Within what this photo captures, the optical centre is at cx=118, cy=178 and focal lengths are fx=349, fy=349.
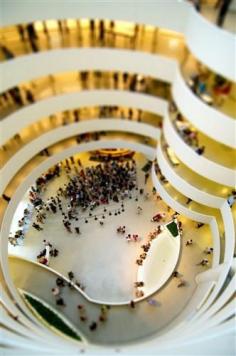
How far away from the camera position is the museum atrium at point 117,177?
44.6 feet

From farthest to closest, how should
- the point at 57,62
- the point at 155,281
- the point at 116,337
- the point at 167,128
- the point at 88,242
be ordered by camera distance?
1. the point at 88,242
2. the point at 155,281
3. the point at 116,337
4. the point at 167,128
5. the point at 57,62

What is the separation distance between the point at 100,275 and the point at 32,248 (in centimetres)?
506

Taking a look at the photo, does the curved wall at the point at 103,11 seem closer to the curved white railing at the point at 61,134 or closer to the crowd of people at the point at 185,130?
the crowd of people at the point at 185,130

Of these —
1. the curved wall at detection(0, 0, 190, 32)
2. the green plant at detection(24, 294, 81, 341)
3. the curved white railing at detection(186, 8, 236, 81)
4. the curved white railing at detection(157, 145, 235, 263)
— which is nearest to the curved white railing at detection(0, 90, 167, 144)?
the curved white railing at detection(157, 145, 235, 263)

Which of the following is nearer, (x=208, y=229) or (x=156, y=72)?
(x=156, y=72)

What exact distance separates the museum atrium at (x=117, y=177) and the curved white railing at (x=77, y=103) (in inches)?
2.6

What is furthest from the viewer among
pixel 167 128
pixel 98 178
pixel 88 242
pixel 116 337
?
Result: pixel 98 178

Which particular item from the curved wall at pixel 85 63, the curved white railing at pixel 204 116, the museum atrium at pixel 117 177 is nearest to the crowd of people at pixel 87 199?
the museum atrium at pixel 117 177

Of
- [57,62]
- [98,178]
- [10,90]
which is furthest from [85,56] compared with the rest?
[98,178]

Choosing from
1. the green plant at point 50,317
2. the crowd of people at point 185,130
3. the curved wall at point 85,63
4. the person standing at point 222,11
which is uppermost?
the curved wall at point 85,63

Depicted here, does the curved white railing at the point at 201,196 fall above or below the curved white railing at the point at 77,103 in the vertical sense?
below

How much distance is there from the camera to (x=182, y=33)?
14297 mm

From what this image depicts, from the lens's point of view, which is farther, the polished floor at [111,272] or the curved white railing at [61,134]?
the polished floor at [111,272]

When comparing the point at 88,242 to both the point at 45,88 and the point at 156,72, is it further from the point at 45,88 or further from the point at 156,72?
the point at 156,72
